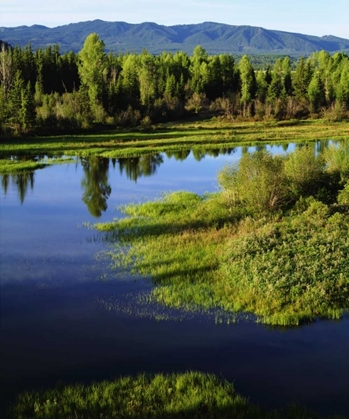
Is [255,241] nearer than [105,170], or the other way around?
[255,241]

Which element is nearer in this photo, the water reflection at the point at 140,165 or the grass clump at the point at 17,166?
the grass clump at the point at 17,166

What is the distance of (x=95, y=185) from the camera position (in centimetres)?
4262

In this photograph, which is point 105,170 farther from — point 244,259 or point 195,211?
point 244,259

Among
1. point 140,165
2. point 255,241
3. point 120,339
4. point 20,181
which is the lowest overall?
point 120,339

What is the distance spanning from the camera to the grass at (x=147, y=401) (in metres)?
13.1

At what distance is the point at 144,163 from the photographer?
53.3m

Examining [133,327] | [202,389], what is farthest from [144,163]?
[202,389]

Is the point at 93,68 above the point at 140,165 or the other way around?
above

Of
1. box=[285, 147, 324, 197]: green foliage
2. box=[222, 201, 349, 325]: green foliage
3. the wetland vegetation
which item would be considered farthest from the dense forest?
box=[222, 201, 349, 325]: green foliage

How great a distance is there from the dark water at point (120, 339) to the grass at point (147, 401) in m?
0.61

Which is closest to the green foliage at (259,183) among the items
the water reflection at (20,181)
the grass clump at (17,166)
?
the water reflection at (20,181)

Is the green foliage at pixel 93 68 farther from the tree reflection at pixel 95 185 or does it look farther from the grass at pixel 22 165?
the tree reflection at pixel 95 185

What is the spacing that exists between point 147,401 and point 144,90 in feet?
255

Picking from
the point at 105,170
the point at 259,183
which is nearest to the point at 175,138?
the point at 105,170
